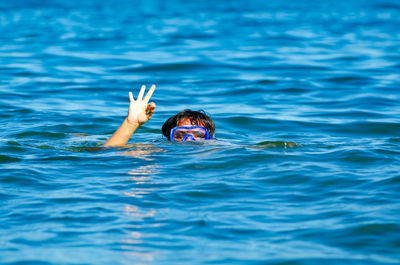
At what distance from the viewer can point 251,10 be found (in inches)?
1220

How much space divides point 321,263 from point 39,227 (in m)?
2.20

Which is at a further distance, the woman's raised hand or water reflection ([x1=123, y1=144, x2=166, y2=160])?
the woman's raised hand

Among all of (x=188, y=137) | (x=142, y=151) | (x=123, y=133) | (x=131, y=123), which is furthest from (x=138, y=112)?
(x=188, y=137)

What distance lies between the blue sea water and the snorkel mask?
0.17m

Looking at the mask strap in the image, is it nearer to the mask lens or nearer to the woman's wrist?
the mask lens

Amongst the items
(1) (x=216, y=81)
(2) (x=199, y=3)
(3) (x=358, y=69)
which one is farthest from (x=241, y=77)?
(2) (x=199, y=3)

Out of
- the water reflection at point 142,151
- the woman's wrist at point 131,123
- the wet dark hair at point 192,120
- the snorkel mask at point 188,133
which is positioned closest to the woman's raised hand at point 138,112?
the woman's wrist at point 131,123

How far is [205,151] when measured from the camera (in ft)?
24.0

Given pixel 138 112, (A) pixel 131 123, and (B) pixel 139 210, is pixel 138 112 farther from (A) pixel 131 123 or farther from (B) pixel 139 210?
(B) pixel 139 210

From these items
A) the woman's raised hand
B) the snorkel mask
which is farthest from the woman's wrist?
the snorkel mask

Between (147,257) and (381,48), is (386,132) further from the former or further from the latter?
(381,48)

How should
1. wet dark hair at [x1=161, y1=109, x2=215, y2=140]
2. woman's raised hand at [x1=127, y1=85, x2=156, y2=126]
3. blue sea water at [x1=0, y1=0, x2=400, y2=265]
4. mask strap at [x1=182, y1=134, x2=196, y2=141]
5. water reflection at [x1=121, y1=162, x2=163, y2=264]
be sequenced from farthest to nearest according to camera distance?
wet dark hair at [x1=161, y1=109, x2=215, y2=140]
mask strap at [x1=182, y1=134, x2=196, y2=141]
woman's raised hand at [x1=127, y1=85, x2=156, y2=126]
blue sea water at [x1=0, y1=0, x2=400, y2=265]
water reflection at [x1=121, y1=162, x2=163, y2=264]

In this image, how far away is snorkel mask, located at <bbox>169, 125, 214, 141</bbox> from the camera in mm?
7961

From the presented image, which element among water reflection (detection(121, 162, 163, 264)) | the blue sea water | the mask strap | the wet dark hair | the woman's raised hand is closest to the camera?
water reflection (detection(121, 162, 163, 264))
